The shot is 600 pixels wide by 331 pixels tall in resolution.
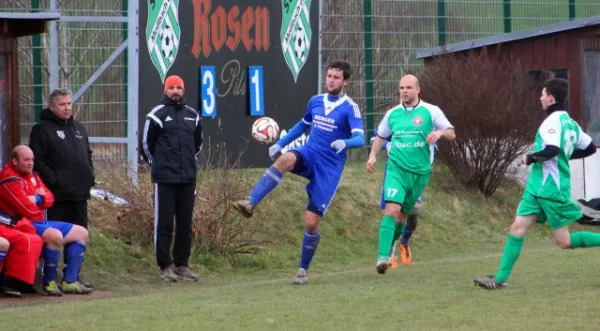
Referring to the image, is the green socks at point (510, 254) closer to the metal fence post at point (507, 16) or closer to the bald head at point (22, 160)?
the bald head at point (22, 160)

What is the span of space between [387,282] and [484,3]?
13667 mm

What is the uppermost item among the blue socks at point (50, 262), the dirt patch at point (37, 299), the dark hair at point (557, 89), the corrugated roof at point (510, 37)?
the corrugated roof at point (510, 37)

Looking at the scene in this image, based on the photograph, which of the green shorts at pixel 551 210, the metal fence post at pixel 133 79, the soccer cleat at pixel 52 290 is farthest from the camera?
the metal fence post at pixel 133 79

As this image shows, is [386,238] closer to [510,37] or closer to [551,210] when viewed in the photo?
[551,210]

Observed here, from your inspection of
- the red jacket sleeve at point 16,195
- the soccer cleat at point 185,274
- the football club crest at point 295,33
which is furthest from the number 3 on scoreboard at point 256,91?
the red jacket sleeve at point 16,195

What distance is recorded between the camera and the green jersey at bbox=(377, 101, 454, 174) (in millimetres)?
12203

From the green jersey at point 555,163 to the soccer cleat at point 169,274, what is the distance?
4.50m

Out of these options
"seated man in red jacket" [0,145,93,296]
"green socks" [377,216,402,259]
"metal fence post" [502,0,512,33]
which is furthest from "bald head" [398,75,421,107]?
"metal fence post" [502,0,512,33]

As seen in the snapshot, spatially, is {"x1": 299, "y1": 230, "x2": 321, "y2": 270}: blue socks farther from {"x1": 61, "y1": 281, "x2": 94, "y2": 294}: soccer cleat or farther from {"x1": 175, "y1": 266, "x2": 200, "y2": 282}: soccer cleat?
{"x1": 61, "y1": 281, "x2": 94, "y2": 294}: soccer cleat

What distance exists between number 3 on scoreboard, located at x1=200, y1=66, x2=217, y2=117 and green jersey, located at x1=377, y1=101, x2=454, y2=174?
528cm

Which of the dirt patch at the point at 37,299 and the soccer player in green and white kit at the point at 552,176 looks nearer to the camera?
the soccer player in green and white kit at the point at 552,176

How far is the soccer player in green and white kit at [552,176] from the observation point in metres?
10.6

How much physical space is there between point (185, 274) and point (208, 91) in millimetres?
4173

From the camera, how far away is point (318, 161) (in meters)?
12.3
